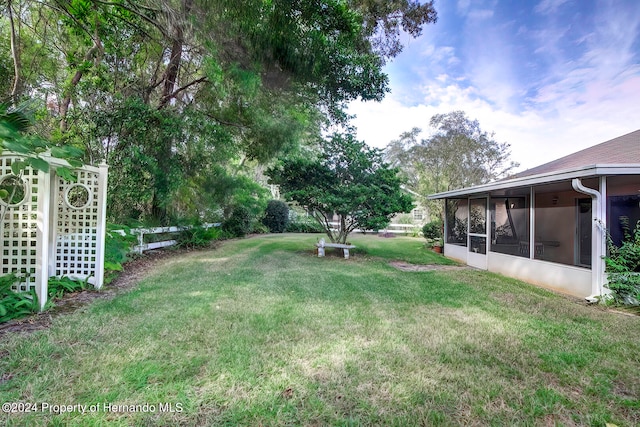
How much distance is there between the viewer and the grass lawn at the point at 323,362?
5.77ft

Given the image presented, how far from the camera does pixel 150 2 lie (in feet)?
15.9

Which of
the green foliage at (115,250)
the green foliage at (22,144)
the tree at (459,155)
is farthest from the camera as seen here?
the tree at (459,155)

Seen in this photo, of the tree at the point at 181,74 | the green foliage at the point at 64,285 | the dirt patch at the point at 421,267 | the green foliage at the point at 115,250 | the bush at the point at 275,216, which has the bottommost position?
the dirt patch at the point at 421,267

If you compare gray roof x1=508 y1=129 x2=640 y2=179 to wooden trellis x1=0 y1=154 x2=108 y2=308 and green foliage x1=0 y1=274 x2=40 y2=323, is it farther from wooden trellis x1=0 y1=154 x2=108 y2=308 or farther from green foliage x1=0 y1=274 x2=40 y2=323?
green foliage x1=0 y1=274 x2=40 y2=323

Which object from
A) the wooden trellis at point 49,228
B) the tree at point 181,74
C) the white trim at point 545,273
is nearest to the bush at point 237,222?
the tree at point 181,74

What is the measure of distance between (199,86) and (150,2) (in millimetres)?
3124

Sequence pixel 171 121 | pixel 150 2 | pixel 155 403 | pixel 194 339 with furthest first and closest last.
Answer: pixel 171 121 < pixel 150 2 < pixel 194 339 < pixel 155 403

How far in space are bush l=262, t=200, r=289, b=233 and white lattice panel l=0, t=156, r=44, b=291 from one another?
12950 millimetres

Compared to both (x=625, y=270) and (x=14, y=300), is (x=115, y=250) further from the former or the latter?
(x=625, y=270)

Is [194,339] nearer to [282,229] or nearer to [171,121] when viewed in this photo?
[171,121]

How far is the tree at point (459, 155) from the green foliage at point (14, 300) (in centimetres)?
1458

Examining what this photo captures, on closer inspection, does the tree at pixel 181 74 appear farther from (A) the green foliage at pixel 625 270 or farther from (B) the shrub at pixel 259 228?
(B) the shrub at pixel 259 228

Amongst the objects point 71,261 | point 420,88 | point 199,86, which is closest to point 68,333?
point 71,261

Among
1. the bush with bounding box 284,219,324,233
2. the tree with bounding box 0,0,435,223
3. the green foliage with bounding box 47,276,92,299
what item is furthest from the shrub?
the green foliage with bounding box 47,276,92,299
